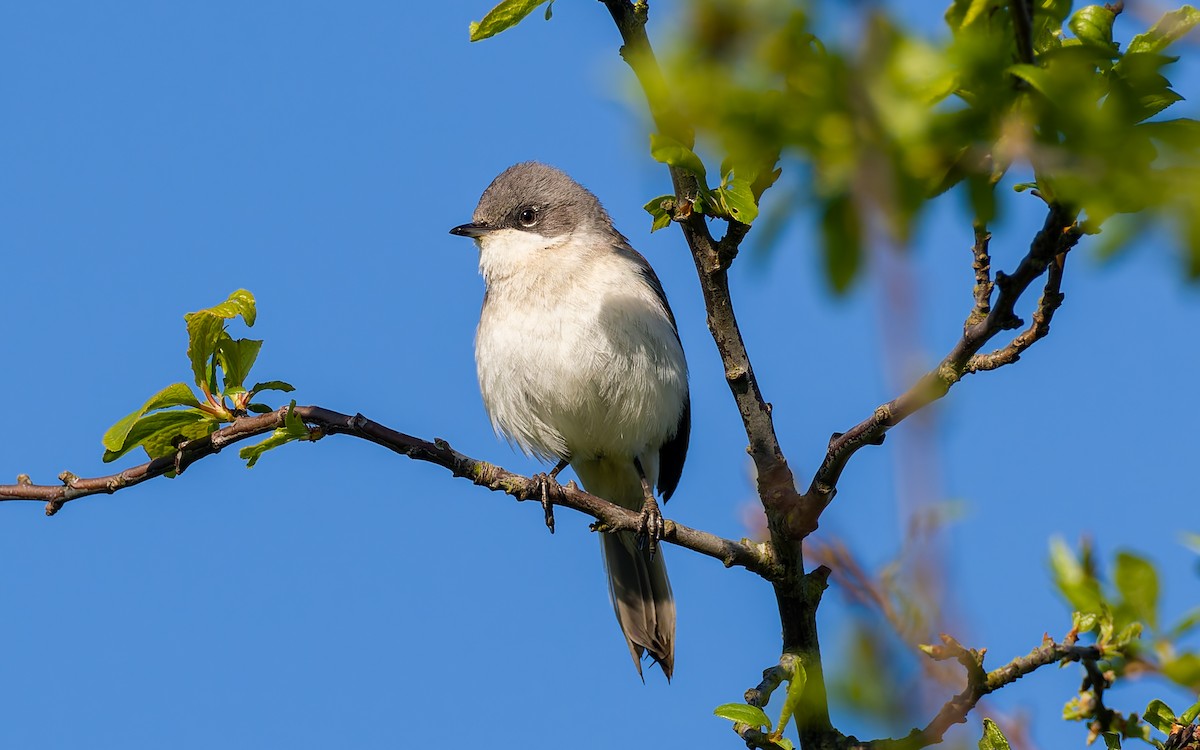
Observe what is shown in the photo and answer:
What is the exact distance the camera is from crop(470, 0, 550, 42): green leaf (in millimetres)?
3234

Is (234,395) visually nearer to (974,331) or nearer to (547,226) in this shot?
(974,331)

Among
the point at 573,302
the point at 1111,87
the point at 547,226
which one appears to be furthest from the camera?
the point at 547,226

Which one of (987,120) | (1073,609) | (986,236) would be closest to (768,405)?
(986,236)

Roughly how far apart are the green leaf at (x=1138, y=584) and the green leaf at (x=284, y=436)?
2.32 metres

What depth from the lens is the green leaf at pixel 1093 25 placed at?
2357mm

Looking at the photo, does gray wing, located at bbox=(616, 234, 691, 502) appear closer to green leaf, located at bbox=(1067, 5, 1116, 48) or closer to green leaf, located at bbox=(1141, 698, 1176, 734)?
green leaf, located at bbox=(1141, 698, 1176, 734)

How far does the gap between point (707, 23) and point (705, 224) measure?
2180mm

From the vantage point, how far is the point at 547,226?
22.9 feet

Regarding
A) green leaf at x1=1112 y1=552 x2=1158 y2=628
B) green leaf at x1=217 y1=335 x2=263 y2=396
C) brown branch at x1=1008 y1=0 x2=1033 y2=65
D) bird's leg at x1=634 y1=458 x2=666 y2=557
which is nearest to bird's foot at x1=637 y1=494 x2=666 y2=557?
bird's leg at x1=634 y1=458 x2=666 y2=557

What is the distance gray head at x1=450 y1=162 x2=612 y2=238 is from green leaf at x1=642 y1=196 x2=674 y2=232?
11.2 feet

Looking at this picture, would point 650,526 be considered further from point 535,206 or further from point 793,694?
point 535,206

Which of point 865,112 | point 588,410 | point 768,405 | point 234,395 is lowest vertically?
point 865,112

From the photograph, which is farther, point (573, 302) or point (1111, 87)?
point (573, 302)

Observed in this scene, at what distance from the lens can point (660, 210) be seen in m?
3.48
